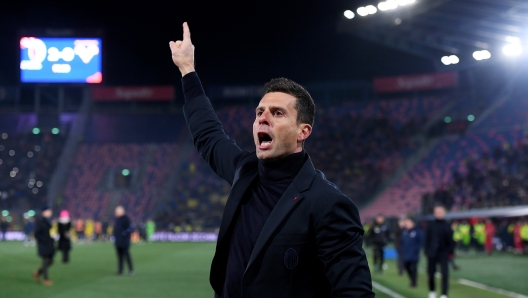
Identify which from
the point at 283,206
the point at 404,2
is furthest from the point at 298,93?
the point at 404,2

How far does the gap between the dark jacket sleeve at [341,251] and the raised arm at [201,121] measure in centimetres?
93

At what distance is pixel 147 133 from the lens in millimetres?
57188

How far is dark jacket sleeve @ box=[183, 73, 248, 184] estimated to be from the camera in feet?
12.1

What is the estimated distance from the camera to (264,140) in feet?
10.1

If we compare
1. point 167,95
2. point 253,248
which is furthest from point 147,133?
point 253,248

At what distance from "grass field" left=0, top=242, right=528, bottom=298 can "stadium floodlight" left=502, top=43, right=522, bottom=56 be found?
8.85 metres

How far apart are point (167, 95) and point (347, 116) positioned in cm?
1657

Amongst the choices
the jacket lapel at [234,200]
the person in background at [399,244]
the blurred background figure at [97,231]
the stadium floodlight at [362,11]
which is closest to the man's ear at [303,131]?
the jacket lapel at [234,200]

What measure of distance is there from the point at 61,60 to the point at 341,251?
46.0 metres

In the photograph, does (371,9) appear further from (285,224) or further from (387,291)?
(285,224)

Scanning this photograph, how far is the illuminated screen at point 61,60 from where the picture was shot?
45.4 metres

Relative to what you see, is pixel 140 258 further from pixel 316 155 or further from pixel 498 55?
pixel 316 155

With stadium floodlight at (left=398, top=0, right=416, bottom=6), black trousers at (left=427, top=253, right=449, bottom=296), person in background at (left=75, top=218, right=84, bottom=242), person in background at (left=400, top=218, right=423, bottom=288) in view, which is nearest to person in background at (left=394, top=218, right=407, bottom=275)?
person in background at (left=400, top=218, right=423, bottom=288)

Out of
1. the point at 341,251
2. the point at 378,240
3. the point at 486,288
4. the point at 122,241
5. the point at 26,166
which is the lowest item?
the point at 486,288
